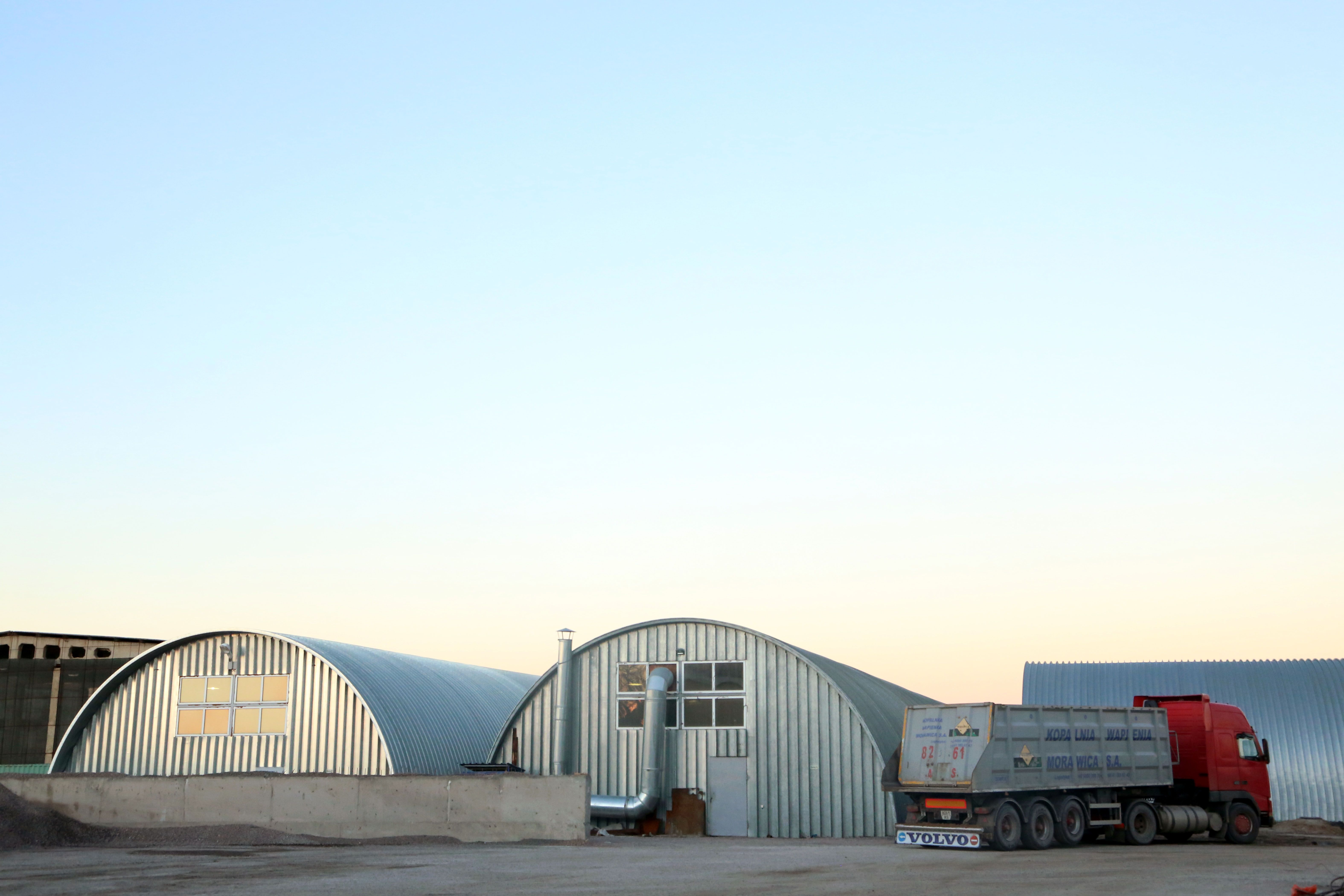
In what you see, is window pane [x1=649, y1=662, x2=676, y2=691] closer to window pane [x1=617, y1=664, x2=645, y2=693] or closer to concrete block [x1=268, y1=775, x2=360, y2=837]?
window pane [x1=617, y1=664, x2=645, y2=693]

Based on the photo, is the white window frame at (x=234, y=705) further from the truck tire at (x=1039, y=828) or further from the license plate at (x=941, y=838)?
the truck tire at (x=1039, y=828)

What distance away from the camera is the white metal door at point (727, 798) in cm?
3020

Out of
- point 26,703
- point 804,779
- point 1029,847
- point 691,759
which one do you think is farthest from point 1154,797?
point 26,703

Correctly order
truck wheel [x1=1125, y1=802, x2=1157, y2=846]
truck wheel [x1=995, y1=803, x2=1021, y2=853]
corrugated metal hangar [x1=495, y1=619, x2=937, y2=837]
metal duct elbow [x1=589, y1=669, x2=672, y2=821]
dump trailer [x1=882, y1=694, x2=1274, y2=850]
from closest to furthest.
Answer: truck wheel [x1=995, y1=803, x2=1021, y2=853] < dump trailer [x1=882, y1=694, x2=1274, y2=850] < truck wheel [x1=1125, y1=802, x2=1157, y2=846] < corrugated metal hangar [x1=495, y1=619, x2=937, y2=837] < metal duct elbow [x1=589, y1=669, x2=672, y2=821]

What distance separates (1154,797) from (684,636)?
11509mm

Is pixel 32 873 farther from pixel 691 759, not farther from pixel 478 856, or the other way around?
pixel 691 759

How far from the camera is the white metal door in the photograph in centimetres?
3020

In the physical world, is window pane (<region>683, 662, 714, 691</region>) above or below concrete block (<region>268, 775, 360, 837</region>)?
above

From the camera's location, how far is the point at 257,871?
1864 cm

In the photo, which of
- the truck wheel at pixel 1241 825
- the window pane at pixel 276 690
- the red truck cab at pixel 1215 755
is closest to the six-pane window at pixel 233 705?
the window pane at pixel 276 690

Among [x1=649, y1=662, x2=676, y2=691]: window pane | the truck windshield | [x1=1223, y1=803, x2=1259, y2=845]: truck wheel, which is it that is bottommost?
[x1=1223, y1=803, x2=1259, y2=845]: truck wheel

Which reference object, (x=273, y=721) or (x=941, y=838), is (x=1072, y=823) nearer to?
(x=941, y=838)

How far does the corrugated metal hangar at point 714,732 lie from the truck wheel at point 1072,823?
17.5ft

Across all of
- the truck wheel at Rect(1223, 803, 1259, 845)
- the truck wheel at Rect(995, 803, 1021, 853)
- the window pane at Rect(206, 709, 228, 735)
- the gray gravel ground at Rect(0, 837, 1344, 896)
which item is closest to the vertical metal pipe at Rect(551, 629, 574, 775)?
the gray gravel ground at Rect(0, 837, 1344, 896)
